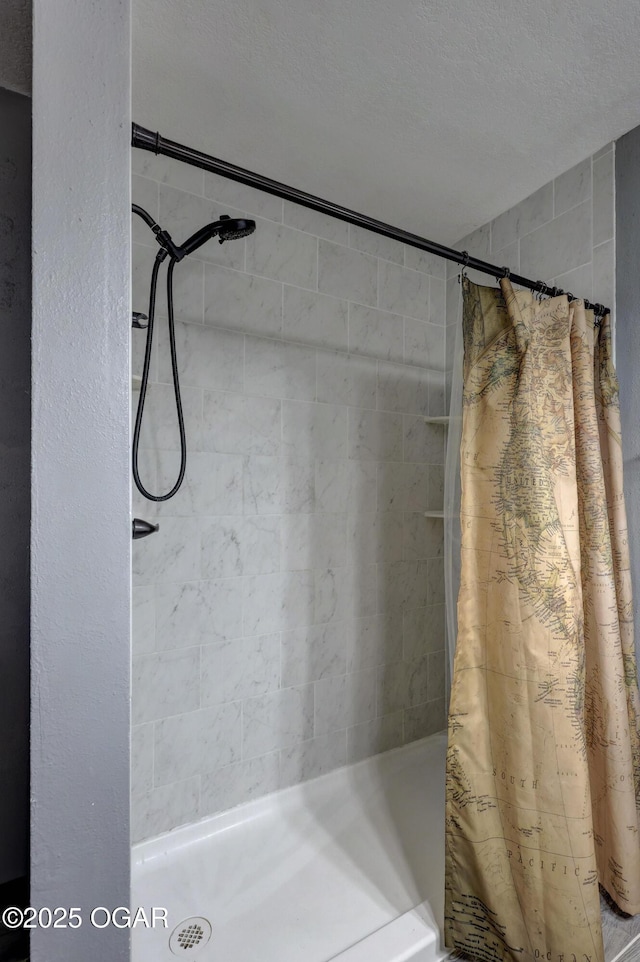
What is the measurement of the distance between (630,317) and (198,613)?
173 centimetres

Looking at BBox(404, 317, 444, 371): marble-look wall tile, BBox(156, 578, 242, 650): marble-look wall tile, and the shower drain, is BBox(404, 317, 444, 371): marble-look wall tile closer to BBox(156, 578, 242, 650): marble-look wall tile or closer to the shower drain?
BBox(156, 578, 242, 650): marble-look wall tile

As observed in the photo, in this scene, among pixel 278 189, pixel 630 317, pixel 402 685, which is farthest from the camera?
Result: pixel 402 685

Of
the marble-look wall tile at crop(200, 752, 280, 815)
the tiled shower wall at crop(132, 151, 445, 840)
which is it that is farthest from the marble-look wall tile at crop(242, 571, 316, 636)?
the marble-look wall tile at crop(200, 752, 280, 815)

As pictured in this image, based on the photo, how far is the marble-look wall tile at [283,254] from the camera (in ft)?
6.02

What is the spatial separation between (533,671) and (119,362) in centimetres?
113

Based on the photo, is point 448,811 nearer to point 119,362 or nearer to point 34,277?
point 119,362

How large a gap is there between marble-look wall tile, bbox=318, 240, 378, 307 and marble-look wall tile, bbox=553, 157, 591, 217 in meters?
0.72

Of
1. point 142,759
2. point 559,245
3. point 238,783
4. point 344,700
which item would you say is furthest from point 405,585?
point 559,245

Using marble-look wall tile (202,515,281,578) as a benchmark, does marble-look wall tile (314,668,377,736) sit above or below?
below

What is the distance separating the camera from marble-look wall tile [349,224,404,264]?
208 cm

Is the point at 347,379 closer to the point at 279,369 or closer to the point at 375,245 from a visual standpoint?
the point at 279,369

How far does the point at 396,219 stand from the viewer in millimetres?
2102

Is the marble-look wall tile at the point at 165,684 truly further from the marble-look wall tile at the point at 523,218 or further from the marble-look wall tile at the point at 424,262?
the marble-look wall tile at the point at 523,218

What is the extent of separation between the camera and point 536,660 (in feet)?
3.88
